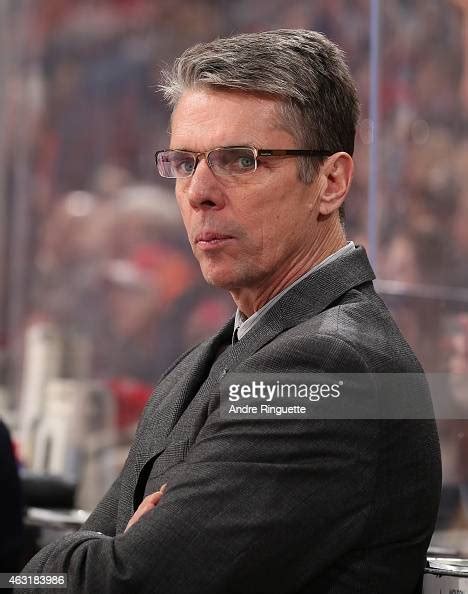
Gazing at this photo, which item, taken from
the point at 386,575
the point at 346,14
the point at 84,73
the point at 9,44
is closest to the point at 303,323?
the point at 386,575

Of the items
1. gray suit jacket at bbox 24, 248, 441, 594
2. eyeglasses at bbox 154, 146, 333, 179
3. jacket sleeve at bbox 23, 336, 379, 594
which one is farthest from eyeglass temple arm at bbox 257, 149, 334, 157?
jacket sleeve at bbox 23, 336, 379, 594

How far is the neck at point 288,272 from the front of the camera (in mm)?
1453

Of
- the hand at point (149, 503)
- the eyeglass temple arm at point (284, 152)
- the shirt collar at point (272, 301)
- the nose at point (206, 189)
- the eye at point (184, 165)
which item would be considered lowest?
the hand at point (149, 503)

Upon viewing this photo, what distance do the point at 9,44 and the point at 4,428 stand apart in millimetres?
2949

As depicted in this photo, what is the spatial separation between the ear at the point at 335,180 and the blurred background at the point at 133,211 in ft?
2.26

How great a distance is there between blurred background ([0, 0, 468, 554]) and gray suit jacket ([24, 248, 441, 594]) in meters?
0.76

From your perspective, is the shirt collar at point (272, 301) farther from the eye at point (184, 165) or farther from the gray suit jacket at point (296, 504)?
the eye at point (184, 165)

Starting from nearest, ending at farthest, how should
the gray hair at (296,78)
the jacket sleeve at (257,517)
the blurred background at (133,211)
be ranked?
the jacket sleeve at (257,517) < the gray hair at (296,78) < the blurred background at (133,211)

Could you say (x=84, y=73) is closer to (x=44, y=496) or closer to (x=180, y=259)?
(x=180, y=259)

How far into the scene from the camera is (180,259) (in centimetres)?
375

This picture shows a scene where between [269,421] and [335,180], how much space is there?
0.37m

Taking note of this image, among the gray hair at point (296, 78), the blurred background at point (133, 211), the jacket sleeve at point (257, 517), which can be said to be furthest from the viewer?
the blurred background at point (133, 211)

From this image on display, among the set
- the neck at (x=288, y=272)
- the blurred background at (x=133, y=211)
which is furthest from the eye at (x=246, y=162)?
the blurred background at (x=133, y=211)

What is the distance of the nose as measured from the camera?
1.43 m
